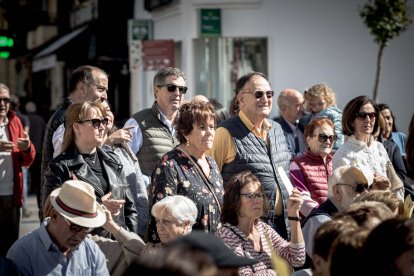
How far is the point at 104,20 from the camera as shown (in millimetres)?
28406

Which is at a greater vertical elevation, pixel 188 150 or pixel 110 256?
pixel 188 150

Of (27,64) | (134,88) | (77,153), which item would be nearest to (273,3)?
(134,88)

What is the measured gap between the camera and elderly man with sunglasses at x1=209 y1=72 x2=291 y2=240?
795 centimetres

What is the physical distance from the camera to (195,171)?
24.0 ft

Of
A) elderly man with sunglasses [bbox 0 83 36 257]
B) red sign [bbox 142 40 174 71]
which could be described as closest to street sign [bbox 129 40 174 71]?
red sign [bbox 142 40 174 71]

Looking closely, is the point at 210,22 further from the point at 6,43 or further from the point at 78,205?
the point at 78,205

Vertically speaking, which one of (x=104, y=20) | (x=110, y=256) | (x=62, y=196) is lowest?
(x=110, y=256)

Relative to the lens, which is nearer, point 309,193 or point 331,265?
point 331,265

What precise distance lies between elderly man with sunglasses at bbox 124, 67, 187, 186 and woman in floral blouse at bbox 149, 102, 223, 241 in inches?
34.3

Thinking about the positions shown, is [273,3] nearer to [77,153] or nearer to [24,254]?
[77,153]

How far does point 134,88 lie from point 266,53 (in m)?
5.55

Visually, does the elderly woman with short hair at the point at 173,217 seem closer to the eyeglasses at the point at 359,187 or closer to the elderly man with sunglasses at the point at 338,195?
the elderly man with sunglasses at the point at 338,195

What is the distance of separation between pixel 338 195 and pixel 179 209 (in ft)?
4.74

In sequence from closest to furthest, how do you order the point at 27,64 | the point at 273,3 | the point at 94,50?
the point at 273,3, the point at 94,50, the point at 27,64
